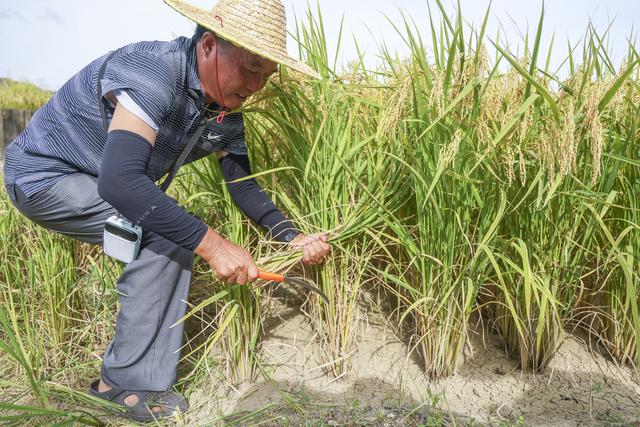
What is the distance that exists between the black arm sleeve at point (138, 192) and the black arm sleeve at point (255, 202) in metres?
0.36

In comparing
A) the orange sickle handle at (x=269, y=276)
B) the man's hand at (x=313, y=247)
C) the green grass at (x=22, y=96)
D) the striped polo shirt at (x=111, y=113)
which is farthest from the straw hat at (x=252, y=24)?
the green grass at (x=22, y=96)

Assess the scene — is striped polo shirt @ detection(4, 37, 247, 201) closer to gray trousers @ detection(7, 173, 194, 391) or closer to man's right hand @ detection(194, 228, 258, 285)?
gray trousers @ detection(7, 173, 194, 391)

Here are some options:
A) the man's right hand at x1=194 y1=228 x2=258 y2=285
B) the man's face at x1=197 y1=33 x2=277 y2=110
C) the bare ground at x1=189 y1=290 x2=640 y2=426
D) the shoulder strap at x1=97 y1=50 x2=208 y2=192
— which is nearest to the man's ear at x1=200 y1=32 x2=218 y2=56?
the man's face at x1=197 y1=33 x2=277 y2=110

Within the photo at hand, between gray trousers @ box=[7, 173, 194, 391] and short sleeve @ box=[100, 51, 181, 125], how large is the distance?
45cm

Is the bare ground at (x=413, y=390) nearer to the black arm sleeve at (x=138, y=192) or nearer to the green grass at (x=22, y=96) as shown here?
the black arm sleeve at (x=138, y=192)

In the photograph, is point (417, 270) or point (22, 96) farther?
point (22, 96)

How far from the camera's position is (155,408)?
1.92m

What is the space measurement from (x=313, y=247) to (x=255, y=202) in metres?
0.30

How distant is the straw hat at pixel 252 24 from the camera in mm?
1666

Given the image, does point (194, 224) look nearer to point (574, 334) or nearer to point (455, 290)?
point (455, 290)

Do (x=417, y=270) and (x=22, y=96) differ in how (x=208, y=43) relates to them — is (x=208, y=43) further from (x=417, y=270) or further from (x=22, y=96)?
(x=22, y=96)

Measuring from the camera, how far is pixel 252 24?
1744 millimetres

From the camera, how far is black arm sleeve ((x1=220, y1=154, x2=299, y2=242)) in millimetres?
2055

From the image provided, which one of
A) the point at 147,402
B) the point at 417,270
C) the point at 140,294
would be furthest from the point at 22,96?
the point at 417,270
